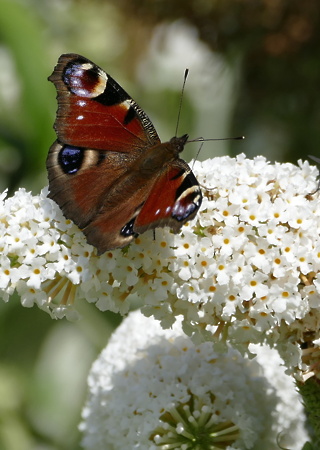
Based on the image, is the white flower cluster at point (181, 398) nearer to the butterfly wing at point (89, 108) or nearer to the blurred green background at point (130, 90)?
the butterfly wing at point (89, 108)

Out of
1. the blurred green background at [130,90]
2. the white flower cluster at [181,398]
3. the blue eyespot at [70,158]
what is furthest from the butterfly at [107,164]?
the blurred green background at [130,90]

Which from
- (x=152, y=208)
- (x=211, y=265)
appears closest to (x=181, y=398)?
(x=211, y=265)

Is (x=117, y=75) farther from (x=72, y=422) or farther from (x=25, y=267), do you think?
(x=25, y=267)

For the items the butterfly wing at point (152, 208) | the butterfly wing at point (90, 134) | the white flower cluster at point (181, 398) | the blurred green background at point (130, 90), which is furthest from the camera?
the blurred green background at point (130, 90)

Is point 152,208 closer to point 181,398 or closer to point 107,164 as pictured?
point 107,164

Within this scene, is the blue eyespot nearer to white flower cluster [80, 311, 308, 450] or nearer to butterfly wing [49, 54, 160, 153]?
butterfly wing [49, 54, 160, 153]

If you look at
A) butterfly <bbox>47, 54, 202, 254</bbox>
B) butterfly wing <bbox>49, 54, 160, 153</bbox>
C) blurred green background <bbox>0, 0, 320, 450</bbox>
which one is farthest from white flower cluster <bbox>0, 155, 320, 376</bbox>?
blurred green background <bbox>0, 0, 320, 450</bbox>
